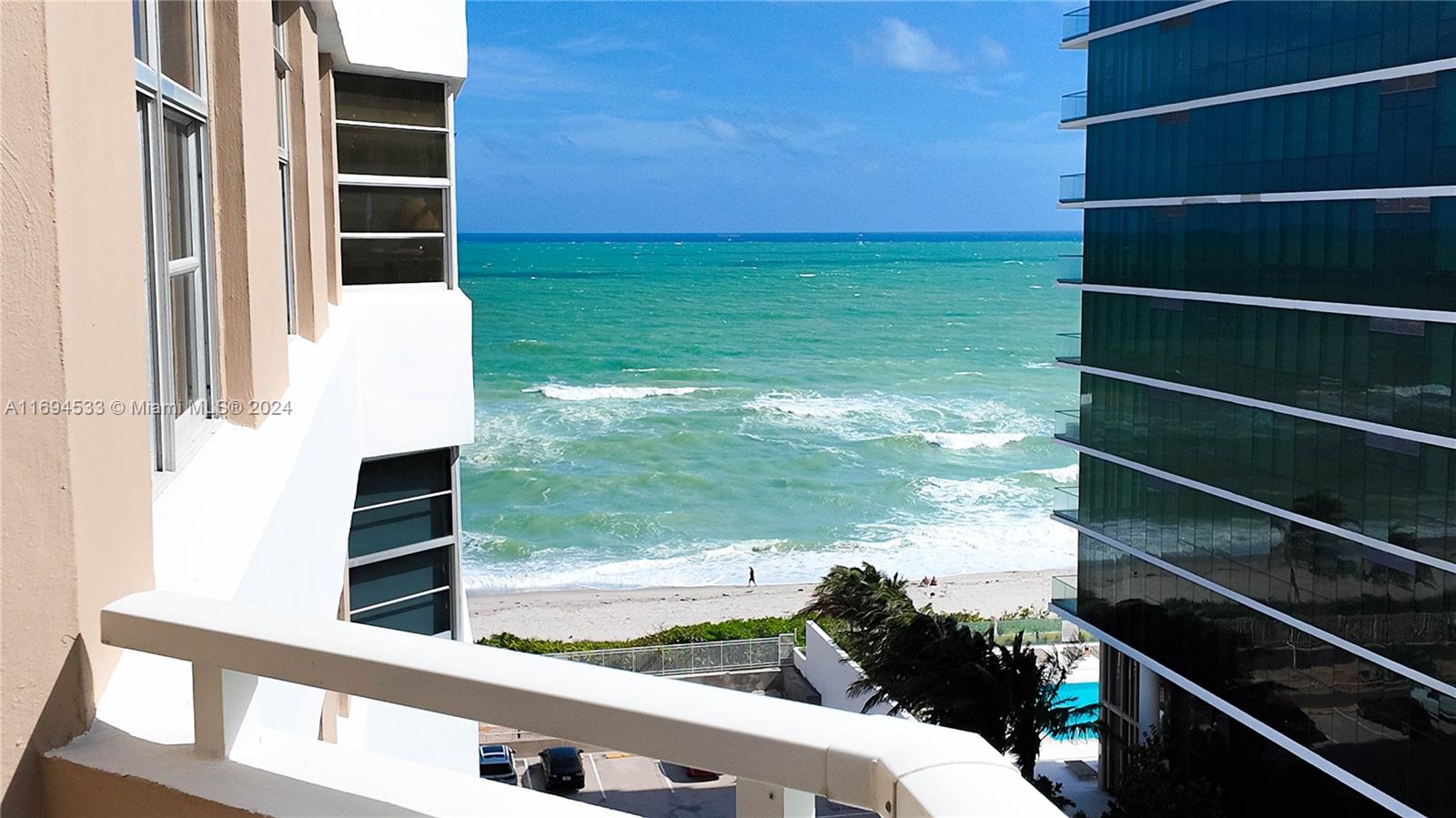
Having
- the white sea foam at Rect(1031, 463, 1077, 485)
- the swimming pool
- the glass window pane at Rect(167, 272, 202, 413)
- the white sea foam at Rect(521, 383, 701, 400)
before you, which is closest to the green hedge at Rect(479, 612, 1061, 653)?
the swimming pool

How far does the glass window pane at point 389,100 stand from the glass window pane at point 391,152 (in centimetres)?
9

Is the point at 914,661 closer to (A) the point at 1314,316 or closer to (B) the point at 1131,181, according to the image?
(A) the point at 1314,316

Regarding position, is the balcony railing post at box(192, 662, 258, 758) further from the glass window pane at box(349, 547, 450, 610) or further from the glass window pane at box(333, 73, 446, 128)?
the glass window pane at box(333, 73, 446, 128)

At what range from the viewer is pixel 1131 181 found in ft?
78.4

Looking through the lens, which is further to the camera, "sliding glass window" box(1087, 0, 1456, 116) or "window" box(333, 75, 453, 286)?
"sliding glass window" box(1087, 0, 1456, 116)

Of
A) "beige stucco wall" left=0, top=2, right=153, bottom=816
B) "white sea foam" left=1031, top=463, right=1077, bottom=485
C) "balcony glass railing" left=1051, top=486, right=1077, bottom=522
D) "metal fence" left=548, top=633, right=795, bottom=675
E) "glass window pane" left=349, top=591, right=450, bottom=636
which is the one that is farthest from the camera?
"white sea foam" left=1031, top=463, right=1077, bottom=485

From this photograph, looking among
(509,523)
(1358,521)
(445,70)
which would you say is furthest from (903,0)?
(445,70)

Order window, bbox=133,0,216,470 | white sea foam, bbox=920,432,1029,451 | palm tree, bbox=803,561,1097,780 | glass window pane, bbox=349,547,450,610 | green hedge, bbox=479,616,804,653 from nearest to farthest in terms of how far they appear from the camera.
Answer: window, bbox=133,0,216,470, glass window pane, bbox=349,547,450,610, palm tree, bbox=803,561,1097,780, green hedge, bbox=479,616,804,653, white sea foam, bbox=920,432,1029,451

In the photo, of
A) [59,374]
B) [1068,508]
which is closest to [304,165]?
[59,374]

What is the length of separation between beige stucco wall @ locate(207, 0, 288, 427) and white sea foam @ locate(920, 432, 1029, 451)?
54.1 metres

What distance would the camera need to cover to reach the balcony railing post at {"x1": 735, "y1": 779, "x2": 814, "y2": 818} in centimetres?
127

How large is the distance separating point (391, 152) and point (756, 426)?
1978 inches

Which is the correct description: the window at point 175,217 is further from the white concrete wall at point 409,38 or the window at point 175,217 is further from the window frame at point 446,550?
the window frame at point 446,550

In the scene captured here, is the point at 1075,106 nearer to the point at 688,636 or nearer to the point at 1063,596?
the point at 1063,596
